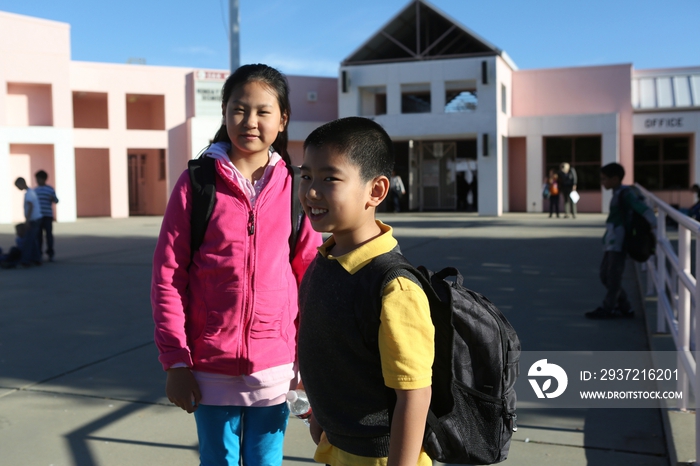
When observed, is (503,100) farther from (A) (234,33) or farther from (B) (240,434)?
(B) (240,434)

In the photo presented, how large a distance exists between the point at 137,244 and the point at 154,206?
19.6 metres

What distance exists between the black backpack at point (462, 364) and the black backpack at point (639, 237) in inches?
208

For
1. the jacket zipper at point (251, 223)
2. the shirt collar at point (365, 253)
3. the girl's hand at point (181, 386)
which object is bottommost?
the girl's hand at point (181, 386)

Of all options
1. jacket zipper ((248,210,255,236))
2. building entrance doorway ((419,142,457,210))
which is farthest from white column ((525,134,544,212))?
jacket zipper ((248,210,255,236))

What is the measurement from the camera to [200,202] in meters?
2.24

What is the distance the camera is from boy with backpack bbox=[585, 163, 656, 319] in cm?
670

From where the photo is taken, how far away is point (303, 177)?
186cm

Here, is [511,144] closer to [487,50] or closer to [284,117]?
[487,50]

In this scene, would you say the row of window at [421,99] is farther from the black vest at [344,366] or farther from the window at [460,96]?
the black vest at [344,366]

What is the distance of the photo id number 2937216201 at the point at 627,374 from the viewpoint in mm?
4879

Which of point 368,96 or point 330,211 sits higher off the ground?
point 368,96

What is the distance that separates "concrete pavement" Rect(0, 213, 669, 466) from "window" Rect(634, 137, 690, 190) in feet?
60.5

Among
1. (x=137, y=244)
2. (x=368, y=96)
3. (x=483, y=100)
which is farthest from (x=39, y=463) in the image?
(x=368, y=96)

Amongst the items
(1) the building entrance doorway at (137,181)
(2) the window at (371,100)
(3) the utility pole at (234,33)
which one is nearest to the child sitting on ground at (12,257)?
(3) the utility pole at (234,33)
